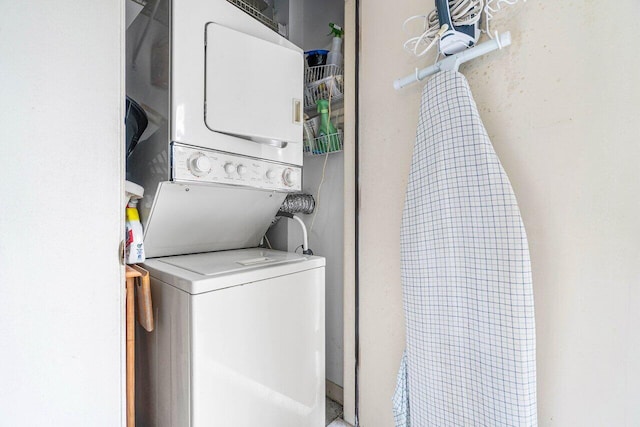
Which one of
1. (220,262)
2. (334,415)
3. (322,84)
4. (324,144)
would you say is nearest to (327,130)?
(324,144)

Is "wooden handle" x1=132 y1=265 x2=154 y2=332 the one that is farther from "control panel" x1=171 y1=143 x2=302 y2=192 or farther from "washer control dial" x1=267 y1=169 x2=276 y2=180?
"washer control dial" x1=267 y1=169 x2=276 y2=180

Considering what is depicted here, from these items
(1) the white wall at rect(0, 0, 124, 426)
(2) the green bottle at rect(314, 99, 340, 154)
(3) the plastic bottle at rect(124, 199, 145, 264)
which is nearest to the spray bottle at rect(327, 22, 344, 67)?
(2) the green bottle at rect(314, 99, 340, 154)

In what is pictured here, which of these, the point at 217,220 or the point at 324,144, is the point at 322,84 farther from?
the point at 217,220

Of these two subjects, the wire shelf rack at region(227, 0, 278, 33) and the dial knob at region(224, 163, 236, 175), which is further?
the wire shelf rack at region(227, 0, 278, 33)

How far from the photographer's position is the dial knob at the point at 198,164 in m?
1.11

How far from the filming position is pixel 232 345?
104cm

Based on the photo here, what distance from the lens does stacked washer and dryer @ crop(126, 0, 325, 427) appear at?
39.3 inches

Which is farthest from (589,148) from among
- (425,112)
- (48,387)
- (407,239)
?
(48,387)

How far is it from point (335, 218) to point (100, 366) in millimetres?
1248

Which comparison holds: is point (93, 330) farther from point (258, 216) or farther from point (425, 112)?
point (425, 112)

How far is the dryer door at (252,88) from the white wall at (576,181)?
815 millimetres

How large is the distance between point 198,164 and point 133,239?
0.37 metres

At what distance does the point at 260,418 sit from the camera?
1.12 metres

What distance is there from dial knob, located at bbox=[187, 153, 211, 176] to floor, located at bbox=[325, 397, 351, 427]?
1407 mm
